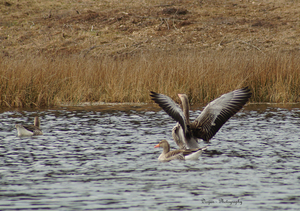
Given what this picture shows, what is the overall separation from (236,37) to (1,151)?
27236mm

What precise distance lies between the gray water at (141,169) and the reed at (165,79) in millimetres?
3714

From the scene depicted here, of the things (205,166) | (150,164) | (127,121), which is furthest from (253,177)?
(127,121)

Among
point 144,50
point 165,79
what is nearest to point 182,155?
point 165,79

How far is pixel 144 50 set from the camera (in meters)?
32.6

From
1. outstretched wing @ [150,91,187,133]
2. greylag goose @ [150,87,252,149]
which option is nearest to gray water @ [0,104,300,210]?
greylag goose @ [150,87,252,149]

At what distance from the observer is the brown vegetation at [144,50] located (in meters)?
17.7

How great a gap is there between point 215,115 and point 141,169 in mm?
2438

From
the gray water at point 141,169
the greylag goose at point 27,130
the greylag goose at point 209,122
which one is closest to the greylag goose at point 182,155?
the gray water at point 141,169

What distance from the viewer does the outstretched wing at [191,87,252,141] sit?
10.0 metres

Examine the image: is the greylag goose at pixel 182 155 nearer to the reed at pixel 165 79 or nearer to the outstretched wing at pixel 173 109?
the outstretched wing at pixel 173 109

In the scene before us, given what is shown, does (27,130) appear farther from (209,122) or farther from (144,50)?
(144,50)

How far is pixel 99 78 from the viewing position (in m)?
18.8

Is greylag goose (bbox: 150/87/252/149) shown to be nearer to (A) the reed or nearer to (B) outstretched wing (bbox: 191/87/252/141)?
(B) outstretched wing (bbox: 191/87/252/141)

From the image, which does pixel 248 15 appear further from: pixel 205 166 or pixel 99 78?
pixel 205 166
